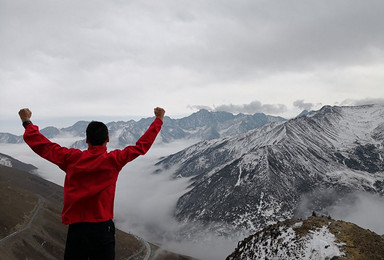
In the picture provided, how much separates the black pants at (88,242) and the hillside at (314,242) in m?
8.65

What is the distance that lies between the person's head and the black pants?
6.84 ft

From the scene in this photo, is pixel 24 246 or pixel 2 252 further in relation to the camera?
pixel 24 246

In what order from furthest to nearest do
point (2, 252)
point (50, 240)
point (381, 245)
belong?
1. point (50, 240)
2. point (2, 252)
3. point (381, 245)

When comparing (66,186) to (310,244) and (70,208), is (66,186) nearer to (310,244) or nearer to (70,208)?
(70,208)

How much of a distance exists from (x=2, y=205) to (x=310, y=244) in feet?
603

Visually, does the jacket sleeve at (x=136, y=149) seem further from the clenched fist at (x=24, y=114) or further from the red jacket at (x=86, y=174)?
the clenched fist at (x=24, y=114)

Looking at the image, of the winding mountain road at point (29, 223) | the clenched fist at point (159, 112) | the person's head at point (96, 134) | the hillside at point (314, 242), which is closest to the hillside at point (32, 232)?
the winding mountain road at point (29, 223)

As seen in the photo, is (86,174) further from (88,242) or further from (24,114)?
(24,114)

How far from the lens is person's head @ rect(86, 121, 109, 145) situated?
7.91 m

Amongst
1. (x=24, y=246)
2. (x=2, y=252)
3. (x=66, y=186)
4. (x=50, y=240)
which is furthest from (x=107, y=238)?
(x=50, y=240)

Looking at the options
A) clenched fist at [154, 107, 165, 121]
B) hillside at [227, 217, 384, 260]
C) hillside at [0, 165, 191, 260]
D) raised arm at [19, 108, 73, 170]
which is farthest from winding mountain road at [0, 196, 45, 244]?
clenched fist at [154, 107, 165, 121]

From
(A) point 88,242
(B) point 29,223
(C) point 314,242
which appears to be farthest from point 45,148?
(B) point 29,223

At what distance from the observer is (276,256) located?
13516mm

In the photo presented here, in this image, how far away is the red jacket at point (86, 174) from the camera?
7.54 metres
